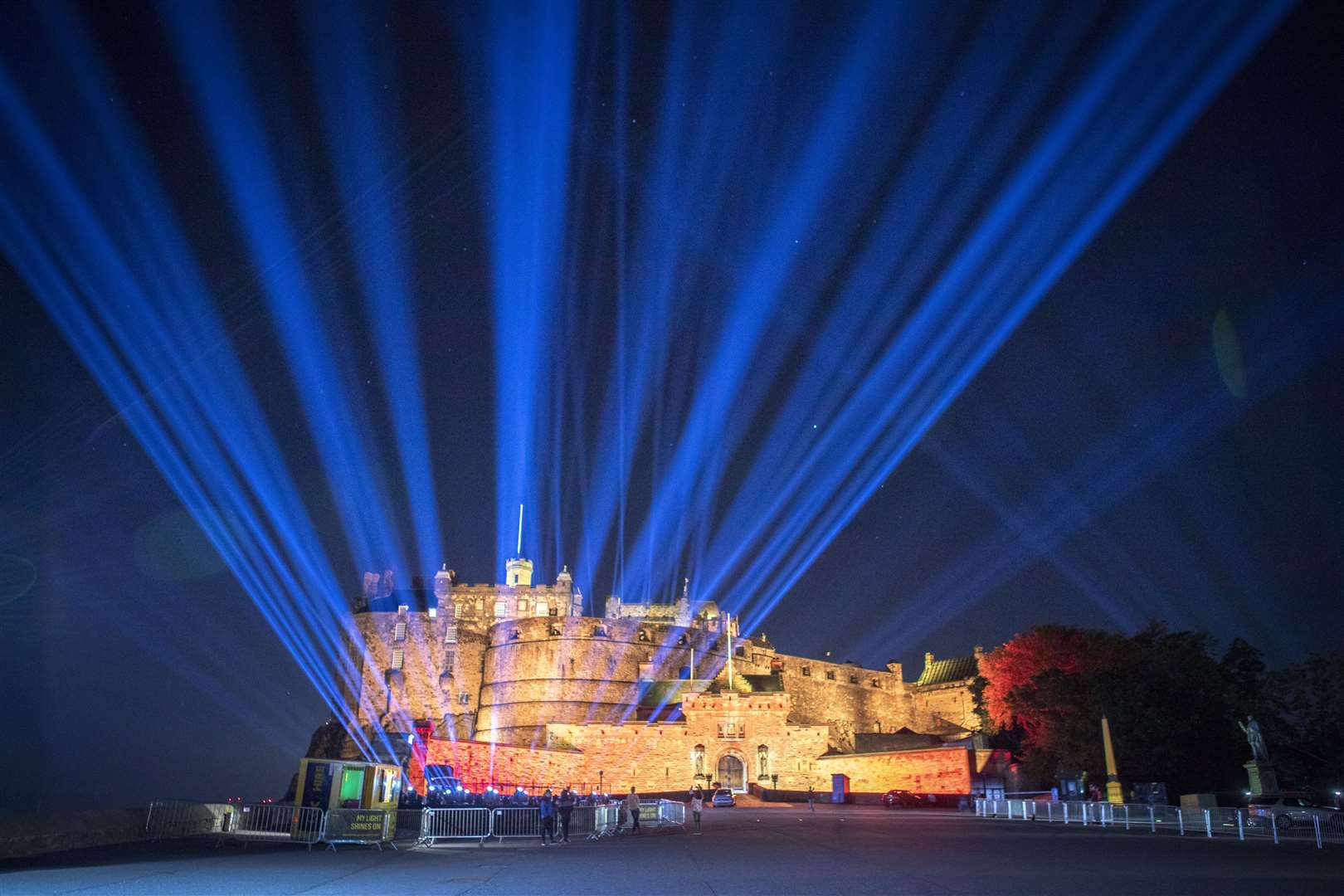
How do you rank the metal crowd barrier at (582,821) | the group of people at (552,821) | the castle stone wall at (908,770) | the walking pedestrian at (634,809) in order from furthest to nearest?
the castle stone wall at (908,770)
the metal crowd barrier at (582,821)
the walking pedestrian at (634,809)
the group of people at (552,821)

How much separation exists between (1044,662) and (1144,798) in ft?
52.0

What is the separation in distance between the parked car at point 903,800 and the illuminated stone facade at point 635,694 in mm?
6958

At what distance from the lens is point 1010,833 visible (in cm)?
1930

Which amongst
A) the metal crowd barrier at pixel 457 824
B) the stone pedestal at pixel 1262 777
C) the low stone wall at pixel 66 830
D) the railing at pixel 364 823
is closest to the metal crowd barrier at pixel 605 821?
the railing at pixel 364 823

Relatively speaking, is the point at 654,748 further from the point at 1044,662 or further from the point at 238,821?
the point at 238,821

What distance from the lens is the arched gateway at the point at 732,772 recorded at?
1853 inches

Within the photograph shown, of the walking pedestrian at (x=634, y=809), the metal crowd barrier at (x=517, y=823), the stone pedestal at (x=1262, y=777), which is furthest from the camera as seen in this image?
the stone pedestal at (x=1262, y=777)

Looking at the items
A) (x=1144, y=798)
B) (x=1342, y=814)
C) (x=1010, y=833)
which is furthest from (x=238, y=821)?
(x=1144, y=798)

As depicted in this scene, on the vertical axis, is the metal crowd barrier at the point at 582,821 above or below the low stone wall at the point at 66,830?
below

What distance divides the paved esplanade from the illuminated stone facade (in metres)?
29.7

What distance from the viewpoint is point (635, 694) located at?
57500mm

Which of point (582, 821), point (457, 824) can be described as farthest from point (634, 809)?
point (457, 824)

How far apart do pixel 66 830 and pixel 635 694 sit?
149ft

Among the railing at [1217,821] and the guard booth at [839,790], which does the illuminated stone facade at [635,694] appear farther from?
the railing at [1217,821]
